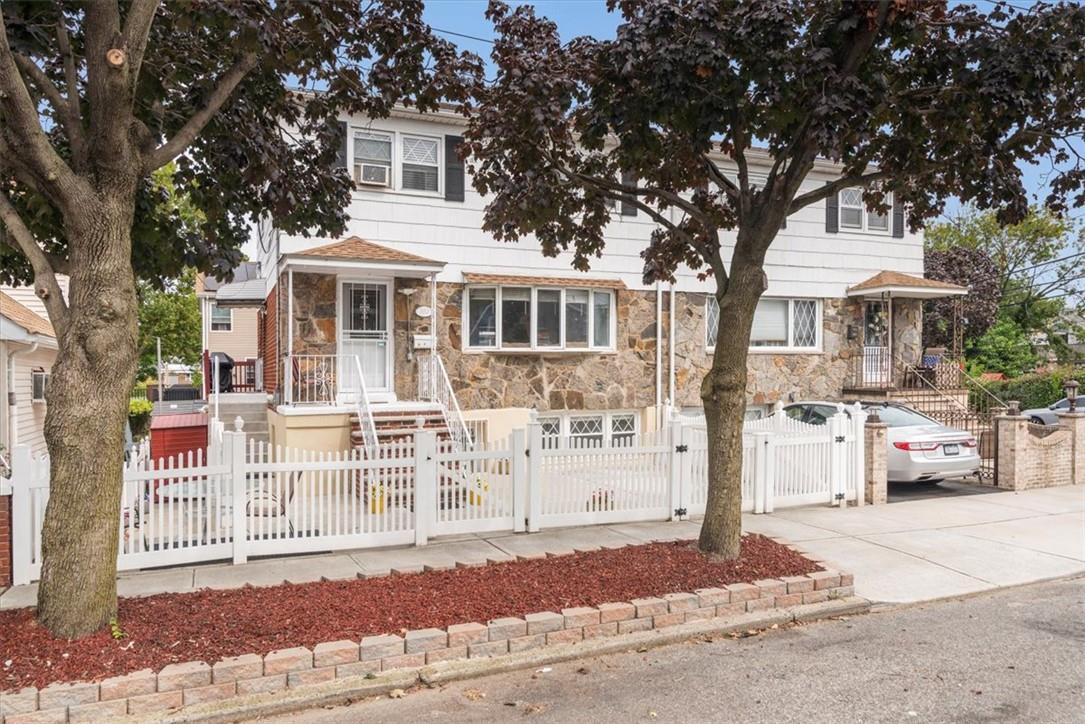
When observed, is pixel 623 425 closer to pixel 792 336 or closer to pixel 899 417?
pixel 792 336

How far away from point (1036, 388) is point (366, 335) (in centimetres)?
2181

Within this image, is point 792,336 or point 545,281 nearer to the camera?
point 545,281

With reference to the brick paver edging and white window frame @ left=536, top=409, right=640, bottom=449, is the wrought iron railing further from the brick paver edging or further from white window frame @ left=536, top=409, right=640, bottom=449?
the brick paver edging

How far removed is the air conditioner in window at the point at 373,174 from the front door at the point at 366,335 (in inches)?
70.9

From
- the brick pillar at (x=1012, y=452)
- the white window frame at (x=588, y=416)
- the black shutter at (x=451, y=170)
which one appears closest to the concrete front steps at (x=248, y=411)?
the white window frame at (x=588, y=416)

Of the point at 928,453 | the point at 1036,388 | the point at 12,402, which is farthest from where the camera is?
the point at 1036,388

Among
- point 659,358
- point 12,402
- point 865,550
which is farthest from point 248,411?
point 865,550

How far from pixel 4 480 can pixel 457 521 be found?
4.05 metres

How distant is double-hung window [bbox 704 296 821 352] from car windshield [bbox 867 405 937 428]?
4.83 meters

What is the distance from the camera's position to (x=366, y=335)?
13477 millimetres

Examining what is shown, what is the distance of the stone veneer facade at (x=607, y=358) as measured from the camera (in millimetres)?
13203

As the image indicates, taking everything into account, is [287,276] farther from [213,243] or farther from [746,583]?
[746,583]

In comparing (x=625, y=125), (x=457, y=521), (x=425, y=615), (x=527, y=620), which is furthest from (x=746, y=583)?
(x=625, y=125)

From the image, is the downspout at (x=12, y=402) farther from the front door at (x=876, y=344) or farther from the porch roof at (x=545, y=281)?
the front door at (x=876, y=344)
